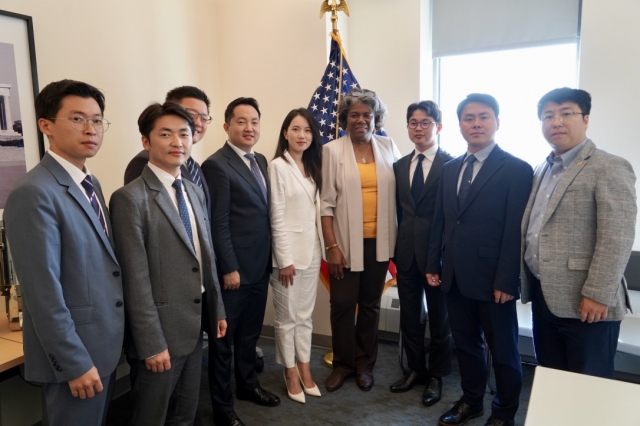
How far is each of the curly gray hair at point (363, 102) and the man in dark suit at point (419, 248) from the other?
7.3 inches

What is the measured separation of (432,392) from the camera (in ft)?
8.26

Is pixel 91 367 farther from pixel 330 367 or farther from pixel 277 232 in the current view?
pixel 330 367

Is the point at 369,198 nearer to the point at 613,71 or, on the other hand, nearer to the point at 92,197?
the point at 92,197

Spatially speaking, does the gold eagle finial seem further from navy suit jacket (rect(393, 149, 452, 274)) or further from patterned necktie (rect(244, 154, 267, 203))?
patterned necktie (rect(244, 154, 267, 203))

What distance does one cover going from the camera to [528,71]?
10.8 ft

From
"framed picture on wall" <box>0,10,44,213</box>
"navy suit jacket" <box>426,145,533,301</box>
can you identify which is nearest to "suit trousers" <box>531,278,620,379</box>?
"navy suit jacket" <box>426,145,533,301</box>

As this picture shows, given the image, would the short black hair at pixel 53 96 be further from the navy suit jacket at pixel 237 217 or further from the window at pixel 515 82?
the window at pixel 515 82

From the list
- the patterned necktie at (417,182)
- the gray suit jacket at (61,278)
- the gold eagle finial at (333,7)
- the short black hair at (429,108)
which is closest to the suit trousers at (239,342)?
the gray suit jacket at (61,278)

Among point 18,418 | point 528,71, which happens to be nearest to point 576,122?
point 528,71

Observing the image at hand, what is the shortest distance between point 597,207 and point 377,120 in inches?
52.9

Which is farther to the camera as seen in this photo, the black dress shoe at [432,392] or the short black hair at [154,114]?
the black dress shoe at [432,392]

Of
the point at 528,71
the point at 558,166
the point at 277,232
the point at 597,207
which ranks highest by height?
the point at 528,71

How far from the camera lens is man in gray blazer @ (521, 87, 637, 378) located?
5.44ft

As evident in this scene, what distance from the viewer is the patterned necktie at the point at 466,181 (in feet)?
6.90
